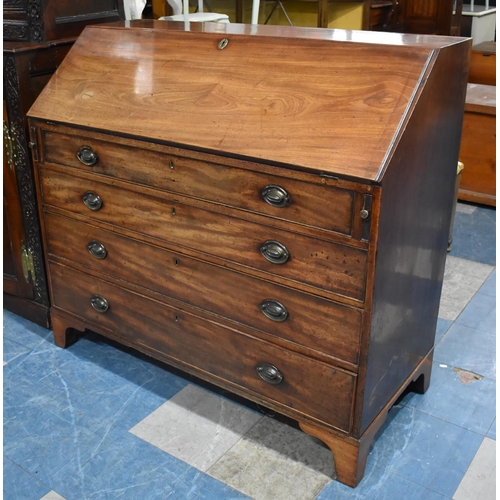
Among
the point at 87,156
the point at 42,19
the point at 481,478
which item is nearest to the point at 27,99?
the point at 42,19

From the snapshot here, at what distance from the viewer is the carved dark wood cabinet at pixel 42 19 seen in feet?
8.01

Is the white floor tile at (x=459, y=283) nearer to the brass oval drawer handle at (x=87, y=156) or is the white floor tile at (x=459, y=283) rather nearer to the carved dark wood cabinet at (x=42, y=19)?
the brass oval drawer handle at (x=87, y=156)

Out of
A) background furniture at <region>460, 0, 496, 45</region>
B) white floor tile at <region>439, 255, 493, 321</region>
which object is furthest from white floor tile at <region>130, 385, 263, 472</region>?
background furniture at <region>460, 0, 496, 45</region>

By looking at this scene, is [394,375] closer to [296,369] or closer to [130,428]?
[296,369]

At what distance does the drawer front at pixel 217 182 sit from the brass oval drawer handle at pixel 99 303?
0.50m

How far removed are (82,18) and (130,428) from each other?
1.59 meters

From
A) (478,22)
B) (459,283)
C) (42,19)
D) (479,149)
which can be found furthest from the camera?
(478,22)

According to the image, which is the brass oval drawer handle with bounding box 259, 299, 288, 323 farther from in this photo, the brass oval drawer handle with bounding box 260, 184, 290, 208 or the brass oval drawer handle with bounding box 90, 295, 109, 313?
the brass oval drawer handle with bounding box 90, 295, 109, 313

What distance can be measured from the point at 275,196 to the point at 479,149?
2.44m

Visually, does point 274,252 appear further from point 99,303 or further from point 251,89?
point 99,303

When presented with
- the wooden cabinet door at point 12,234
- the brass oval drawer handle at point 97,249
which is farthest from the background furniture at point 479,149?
the wooden cabinet door at point 12,234

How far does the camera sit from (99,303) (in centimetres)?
246

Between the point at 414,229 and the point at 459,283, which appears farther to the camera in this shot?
the point at 459,283

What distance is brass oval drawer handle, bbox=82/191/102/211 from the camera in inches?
89.3
